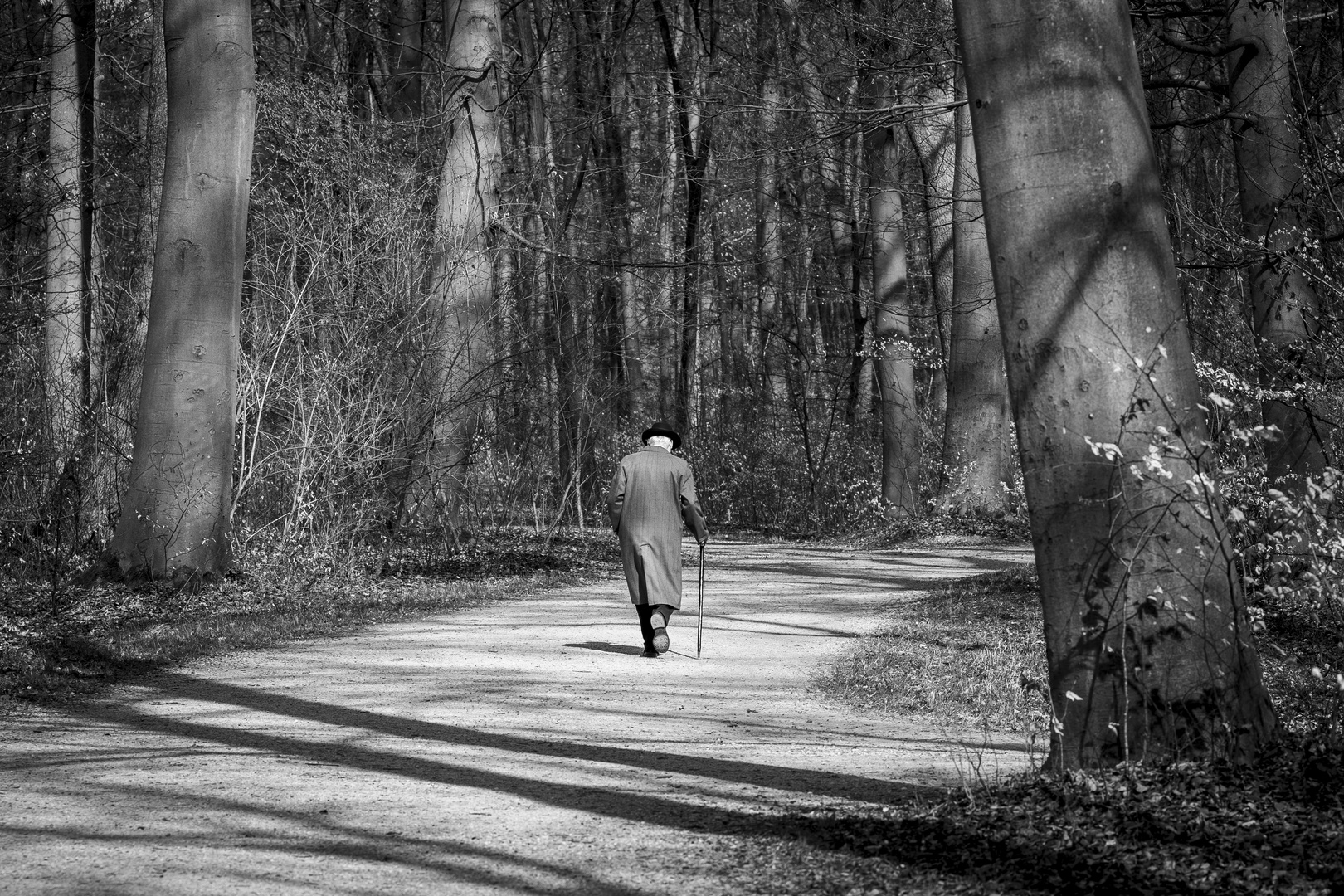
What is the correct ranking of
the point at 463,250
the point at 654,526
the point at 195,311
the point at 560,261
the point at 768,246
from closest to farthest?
the point at 654,526 < the point at 195,311 < the point at 463,250 < the point at 560,261 < the point at 768,246

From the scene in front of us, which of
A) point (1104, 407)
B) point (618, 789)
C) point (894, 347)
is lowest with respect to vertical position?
point (618, 789)

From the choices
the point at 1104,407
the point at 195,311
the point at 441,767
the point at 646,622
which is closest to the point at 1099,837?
the point at 1104,407

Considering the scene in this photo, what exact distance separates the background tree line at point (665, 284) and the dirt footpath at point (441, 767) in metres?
Answer: 1.69

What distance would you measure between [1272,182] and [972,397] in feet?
36.6

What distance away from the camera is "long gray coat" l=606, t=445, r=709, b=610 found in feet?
35.3

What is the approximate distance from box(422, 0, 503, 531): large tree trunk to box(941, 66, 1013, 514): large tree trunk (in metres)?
7.84

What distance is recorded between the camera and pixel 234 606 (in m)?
13.1

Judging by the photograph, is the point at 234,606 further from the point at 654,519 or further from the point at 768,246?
the point at 768,246

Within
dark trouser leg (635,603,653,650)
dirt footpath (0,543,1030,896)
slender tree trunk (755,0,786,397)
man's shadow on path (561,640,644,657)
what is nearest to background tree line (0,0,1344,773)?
slender tree trunk (755,0,786,397)

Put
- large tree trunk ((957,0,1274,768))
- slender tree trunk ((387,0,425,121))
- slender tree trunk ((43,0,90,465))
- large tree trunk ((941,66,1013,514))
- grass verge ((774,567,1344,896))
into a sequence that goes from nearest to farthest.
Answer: grass verge ((774,567,1344,896)) < large tree trunk ((957,0,1274,768)) < slender tree trunk ((43,0,90,465)) < large tree trunk ((941,66,1013,514)) < slender tree trunk ((387,0,425,121))

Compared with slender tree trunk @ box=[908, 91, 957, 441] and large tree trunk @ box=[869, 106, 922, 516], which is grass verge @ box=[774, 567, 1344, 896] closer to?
slender tree trunk @ box=[908, 91, 957, 441]

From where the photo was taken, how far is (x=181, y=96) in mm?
14117

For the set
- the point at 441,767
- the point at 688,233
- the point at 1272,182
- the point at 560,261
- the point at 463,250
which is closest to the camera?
the point at 441,767

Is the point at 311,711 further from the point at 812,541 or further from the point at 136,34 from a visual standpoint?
the point at 136,34
